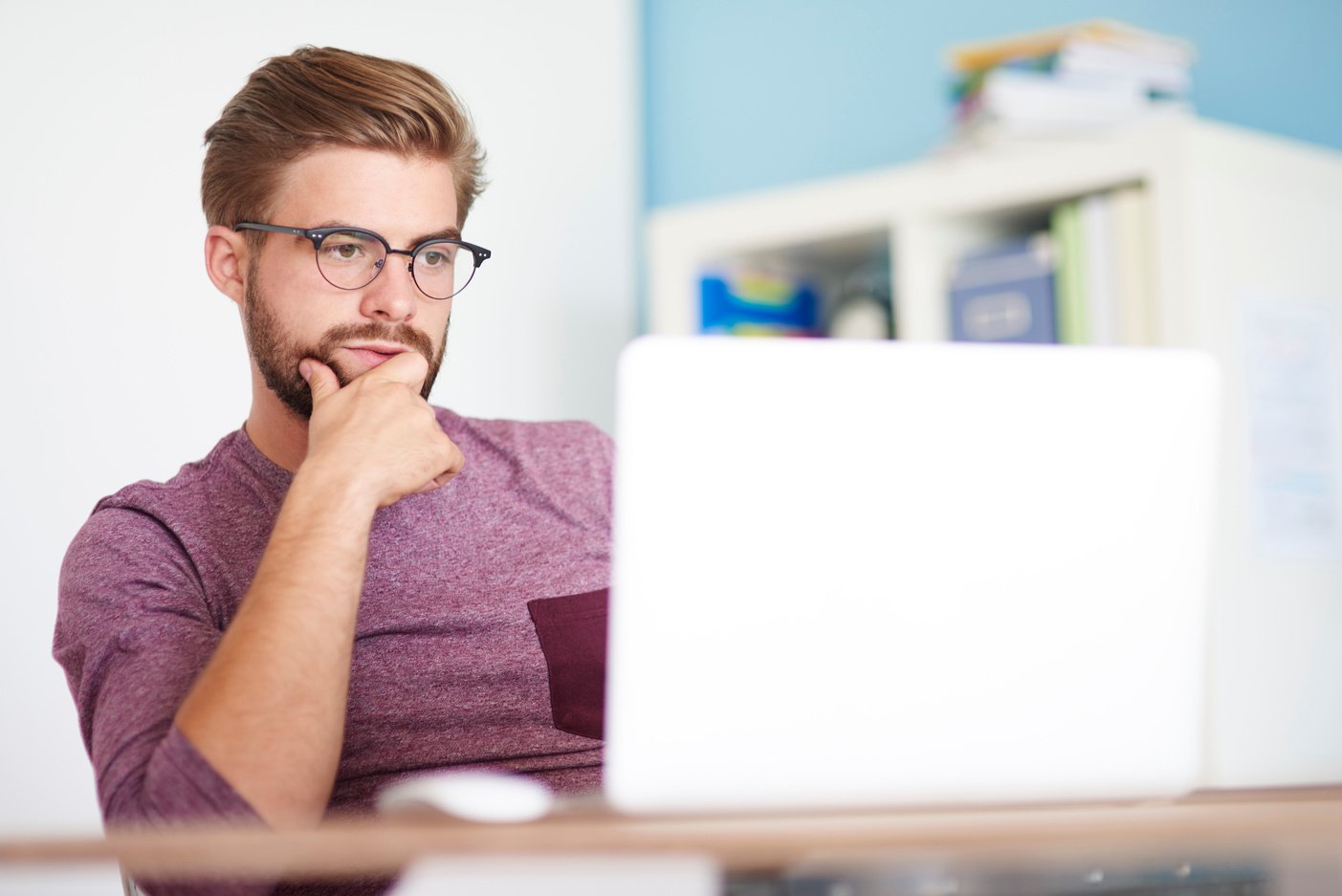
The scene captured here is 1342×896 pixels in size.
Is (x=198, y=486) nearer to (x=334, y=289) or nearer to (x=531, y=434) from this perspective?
(x=334, y=289)

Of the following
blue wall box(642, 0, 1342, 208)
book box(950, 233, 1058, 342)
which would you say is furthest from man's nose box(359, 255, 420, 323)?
blue wall box(642, 0, 1342, 208)

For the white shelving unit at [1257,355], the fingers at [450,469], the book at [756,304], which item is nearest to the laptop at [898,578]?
the fingers at [450,469]

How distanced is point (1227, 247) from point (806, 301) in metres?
0.77

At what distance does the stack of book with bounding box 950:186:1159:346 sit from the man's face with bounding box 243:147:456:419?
1129 mm

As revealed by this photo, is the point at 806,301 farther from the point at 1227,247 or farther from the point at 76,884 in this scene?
the point at 76,884

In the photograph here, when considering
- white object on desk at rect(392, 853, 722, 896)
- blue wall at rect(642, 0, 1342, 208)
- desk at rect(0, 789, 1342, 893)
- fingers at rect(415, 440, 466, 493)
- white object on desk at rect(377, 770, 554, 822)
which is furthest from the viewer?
blue wall at rect(642, 0, 1342, 208)

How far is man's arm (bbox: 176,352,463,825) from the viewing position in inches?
35.3

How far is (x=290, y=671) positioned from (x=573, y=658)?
0.41 metres

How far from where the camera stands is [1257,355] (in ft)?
6.48

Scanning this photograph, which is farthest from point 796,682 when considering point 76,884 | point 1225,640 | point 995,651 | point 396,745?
point 1225,640

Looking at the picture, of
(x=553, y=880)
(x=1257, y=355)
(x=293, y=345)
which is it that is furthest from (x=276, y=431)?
(x=1257, y=355)

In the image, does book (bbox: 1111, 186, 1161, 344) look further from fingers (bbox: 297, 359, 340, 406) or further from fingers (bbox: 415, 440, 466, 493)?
fingers (bbox: 297, 359, 340, 406)

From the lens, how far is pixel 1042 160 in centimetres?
212

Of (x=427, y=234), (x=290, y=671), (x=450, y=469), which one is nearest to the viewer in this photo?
(x=290, y=671)
